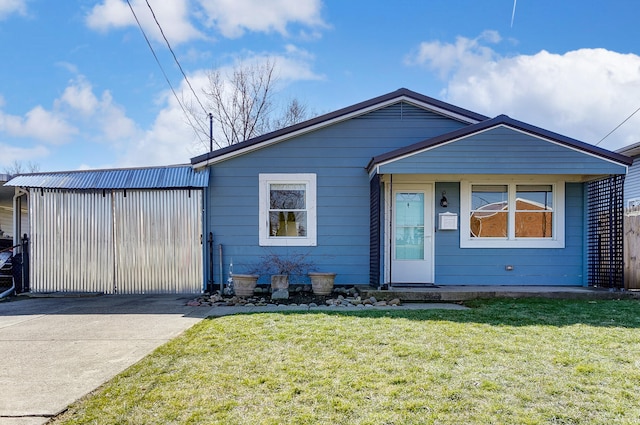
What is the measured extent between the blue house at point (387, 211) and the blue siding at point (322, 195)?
2 centimetres

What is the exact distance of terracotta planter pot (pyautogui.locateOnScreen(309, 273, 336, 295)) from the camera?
317 inches

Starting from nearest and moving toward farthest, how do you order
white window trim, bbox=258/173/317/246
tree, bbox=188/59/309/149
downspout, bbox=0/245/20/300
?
downspout, bbox=0/245/20/300
white window trim, bbox=258/173/317/246
tree, bbox=188/59/309/149


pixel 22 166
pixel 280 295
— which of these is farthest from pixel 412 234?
pixel 22 166

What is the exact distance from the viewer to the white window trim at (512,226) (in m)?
8.67

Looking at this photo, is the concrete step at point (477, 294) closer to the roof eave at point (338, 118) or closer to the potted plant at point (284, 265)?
the potted plant at point (284, 265)

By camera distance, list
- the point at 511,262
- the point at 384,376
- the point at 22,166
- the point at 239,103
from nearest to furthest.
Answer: the point at 384,376, the point at 511,262, the point at 239,103, the point at 22,166

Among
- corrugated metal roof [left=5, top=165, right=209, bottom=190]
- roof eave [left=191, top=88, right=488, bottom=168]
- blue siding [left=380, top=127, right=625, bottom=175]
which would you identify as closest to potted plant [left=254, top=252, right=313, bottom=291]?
corrugated metal roof [left=5, top=165, right=209, bottom=190]

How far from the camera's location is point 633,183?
13.1 m

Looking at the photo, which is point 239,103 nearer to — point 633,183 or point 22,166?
point 633,183

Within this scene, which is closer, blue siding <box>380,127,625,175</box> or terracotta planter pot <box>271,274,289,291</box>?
blue siding <box>380,127,625,175</box>

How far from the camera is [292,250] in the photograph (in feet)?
28.8

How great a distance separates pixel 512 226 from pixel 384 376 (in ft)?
21.3

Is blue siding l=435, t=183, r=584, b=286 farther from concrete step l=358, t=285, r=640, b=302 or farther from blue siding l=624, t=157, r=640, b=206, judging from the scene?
blue siding l=624, t=157, r=640, b=206

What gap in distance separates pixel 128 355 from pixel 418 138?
7.03 meters
